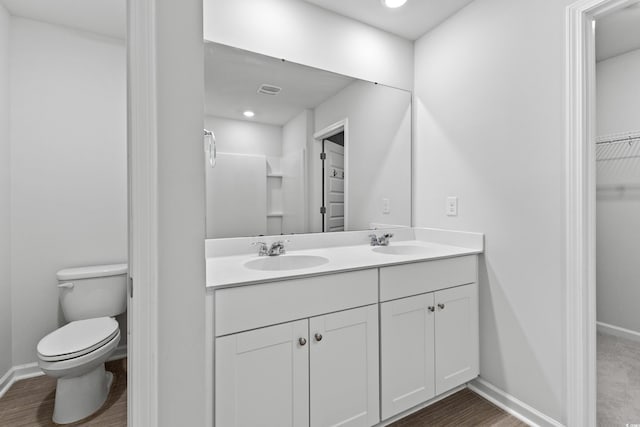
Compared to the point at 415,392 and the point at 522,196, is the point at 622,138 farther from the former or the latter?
the point at 415,392

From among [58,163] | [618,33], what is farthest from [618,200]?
[58,163]

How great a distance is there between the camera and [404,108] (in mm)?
2186

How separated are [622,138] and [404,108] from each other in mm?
1825

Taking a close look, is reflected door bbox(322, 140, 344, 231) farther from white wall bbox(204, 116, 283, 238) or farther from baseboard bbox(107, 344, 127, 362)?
baseboard bbox(107, 344, 127, 362)

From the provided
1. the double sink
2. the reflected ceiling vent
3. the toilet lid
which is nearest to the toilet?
the toilet lid

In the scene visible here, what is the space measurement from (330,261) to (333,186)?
65cm

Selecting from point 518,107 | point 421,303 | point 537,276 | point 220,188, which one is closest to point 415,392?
point 421,303

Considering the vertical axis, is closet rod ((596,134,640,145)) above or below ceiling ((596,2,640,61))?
below

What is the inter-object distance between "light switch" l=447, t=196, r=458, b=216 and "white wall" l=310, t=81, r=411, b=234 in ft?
1.03

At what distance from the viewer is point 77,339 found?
1.54 metres

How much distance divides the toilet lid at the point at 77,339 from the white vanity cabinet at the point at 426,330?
1456 mm

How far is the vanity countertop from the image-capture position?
3.77 ft

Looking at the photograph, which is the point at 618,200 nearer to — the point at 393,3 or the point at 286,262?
the point at 393,3

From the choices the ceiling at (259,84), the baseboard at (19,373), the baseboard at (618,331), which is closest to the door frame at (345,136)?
the ceiling at (259,84)
